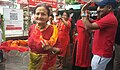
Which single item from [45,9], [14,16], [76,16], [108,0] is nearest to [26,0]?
[14,16]

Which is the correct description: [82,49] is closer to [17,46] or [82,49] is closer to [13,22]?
[17,46]

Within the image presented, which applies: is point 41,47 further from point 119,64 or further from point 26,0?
point 26,0

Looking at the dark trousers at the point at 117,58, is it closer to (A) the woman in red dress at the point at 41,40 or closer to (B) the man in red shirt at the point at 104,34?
(B) the man in red shirt at the point at 104,34

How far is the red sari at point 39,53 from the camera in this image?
272 cm

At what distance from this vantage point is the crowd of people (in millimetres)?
2754

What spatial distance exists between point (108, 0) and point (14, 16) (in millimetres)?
4452

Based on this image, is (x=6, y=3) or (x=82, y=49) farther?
(x=6, y=3)

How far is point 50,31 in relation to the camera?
2820 millimetres

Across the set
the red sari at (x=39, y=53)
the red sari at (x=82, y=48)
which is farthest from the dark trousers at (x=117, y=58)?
the red sari at (x=39, y=53)

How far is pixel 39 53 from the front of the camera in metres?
2.76

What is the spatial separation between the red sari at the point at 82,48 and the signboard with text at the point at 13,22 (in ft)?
9.53

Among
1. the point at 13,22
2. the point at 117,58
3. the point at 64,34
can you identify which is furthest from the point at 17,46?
the point at 13,22

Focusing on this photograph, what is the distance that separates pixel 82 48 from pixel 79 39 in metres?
0.22

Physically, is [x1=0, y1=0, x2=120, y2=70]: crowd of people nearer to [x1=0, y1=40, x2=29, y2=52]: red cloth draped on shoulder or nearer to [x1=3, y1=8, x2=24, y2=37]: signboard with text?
[x1=0, y1=40, x2=29, y2=52]: red cloth draped on shoulder
